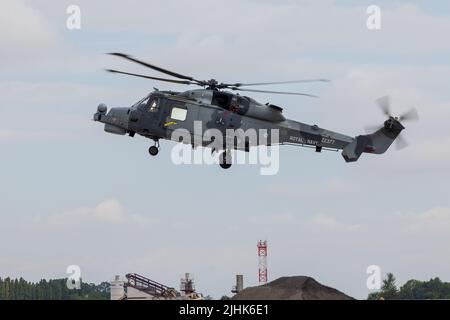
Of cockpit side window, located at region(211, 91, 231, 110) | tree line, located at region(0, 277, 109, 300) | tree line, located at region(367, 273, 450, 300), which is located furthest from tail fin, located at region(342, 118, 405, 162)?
tree line, located at region(0, 277, 109, 300)

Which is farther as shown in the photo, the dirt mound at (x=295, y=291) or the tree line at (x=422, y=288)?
the tree line at (x=422, y=288)

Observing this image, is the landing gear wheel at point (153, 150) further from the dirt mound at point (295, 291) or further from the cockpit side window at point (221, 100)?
the dirt mound at point (295, 291)

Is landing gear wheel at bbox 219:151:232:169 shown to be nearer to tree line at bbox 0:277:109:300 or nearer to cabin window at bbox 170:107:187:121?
cabin window at bbox 170:107:187:121

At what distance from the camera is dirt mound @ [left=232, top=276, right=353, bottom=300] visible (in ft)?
109

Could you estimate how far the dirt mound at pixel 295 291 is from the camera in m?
33.2

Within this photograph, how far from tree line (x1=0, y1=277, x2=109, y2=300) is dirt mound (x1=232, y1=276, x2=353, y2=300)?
120 metres

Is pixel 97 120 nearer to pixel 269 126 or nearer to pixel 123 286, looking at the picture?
pixel 269 126

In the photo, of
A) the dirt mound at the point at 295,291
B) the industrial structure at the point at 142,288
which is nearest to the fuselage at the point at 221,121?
the dirt mound at the point at 295,291

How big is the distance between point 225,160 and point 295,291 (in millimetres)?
17548

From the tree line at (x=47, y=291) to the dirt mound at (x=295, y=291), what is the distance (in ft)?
392

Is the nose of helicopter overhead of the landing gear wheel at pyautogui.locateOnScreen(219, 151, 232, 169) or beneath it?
overhead

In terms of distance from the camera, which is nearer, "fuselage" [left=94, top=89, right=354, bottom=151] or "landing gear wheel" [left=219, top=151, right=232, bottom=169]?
"fuselage" [left=94, top=89, right=354, bottom=151]

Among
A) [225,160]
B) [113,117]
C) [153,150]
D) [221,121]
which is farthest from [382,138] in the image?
[113,117]
